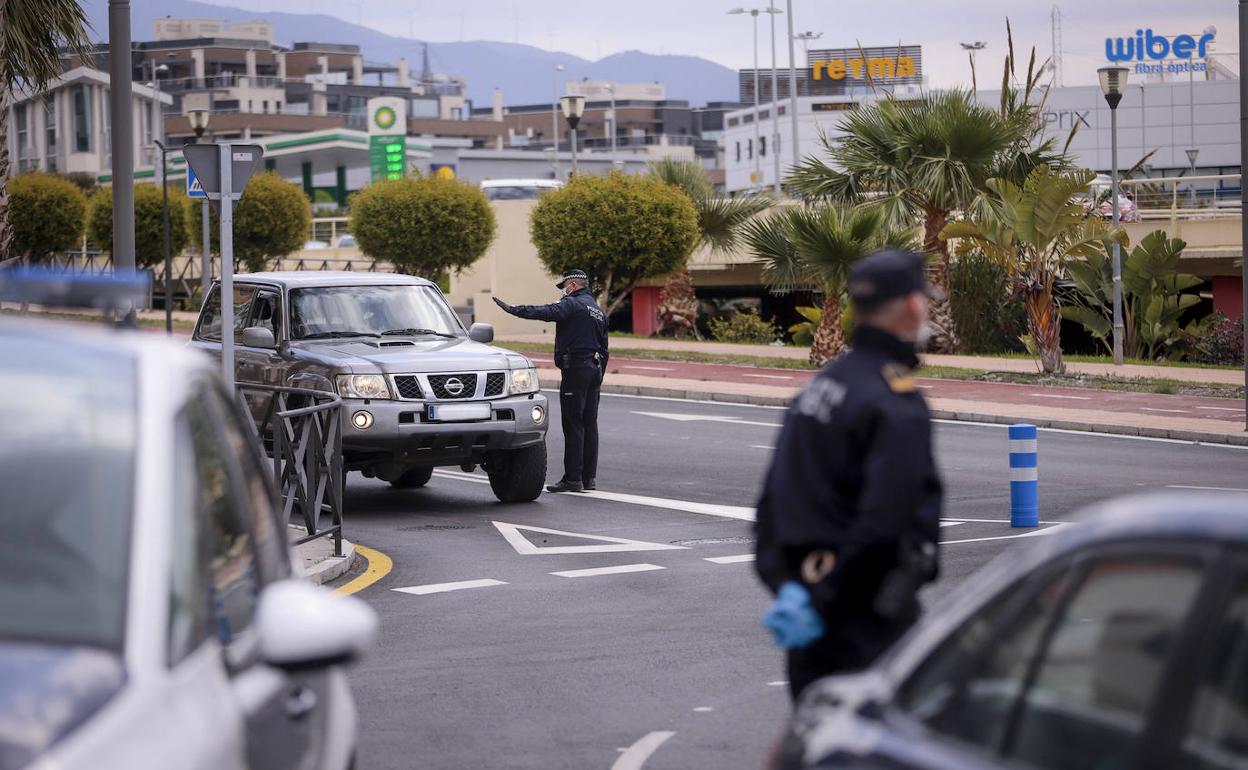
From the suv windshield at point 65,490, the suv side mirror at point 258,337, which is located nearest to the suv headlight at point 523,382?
the suv side mirror at point 258,337

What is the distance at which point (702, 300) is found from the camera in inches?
1791

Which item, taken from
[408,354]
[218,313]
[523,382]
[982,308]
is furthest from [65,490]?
[982,308]

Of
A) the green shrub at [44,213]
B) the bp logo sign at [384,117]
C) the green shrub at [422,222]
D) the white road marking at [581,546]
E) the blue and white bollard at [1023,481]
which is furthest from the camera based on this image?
the bp logo sign at [384,117]

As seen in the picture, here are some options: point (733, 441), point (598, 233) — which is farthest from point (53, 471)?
point (598, 233)

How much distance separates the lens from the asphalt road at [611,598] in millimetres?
7426

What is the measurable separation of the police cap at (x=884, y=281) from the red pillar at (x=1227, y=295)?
31.5m

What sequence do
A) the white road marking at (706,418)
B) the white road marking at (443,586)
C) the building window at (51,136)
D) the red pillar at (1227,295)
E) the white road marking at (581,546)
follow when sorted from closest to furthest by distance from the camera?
the white road marking at (443,586)
the white road marking at (581,546)
the white road marking at (706,418)
the red pillar at (1227,295)
the building window at (51,136)

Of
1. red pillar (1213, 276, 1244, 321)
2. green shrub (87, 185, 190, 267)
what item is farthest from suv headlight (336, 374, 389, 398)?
green shrub (87, 185, 190, 267)

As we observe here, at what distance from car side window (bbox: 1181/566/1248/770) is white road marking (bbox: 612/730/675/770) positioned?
4.12 metres

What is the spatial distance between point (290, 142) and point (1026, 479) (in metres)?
75.6

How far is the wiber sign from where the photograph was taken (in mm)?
87188

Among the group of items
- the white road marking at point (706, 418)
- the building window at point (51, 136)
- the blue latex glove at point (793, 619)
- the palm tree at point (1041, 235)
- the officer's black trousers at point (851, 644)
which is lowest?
the white road marking at point (706, 418)

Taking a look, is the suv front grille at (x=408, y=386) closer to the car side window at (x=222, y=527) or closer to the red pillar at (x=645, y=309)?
the car side window at (x=222, y=527)

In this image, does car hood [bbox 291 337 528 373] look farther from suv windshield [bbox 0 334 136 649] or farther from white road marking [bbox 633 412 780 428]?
suv windshield [bbox 0 334 136 649]
